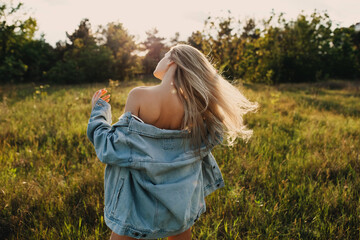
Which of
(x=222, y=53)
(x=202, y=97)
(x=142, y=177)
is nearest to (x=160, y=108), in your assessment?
(x=202, y=97)

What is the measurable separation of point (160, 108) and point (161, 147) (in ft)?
0.78

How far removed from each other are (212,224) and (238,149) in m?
1.93

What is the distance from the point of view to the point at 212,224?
2.32 metres

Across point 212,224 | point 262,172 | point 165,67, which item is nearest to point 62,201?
point 212,224

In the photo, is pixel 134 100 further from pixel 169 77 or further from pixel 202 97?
pixel 202 97

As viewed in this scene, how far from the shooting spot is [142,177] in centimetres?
141

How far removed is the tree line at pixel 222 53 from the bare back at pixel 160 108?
1187 cm

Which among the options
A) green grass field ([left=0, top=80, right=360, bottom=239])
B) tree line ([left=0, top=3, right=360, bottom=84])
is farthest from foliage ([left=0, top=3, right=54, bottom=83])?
green grass field ([left=0, top=80, right=360, bottom=239])

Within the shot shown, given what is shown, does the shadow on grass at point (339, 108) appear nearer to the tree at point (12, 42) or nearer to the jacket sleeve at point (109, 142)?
the jacket sleeve at point (109, 142)

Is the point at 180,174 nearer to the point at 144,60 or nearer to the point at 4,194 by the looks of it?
the point at 4,194

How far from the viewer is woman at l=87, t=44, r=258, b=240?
1.36 meters

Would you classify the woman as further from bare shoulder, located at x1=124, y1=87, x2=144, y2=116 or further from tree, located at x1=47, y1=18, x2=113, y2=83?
tree, located at x1=47, y1=18, x2=113, y2=83

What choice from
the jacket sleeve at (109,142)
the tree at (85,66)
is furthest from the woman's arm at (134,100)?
the tree at (85,66)

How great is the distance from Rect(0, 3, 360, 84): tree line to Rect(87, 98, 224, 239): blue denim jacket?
12.0 m
